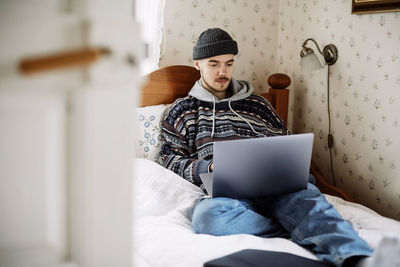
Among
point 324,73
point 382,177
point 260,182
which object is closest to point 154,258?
point 260,182

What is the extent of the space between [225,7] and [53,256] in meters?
1.87

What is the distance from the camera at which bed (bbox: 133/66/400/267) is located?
1004 millimetres

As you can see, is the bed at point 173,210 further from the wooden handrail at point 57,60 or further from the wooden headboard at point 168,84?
the wooden handrail at point 57,60

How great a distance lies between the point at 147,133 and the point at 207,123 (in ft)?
0.93

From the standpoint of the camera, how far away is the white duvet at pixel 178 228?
3.23 ft

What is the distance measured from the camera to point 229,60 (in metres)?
1.78

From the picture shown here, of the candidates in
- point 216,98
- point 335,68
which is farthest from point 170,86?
point 335,68

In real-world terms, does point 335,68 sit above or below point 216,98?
above

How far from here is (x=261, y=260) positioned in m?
0.90

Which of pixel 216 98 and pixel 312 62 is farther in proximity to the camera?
pixel 312 62

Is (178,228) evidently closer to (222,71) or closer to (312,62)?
(222,71)

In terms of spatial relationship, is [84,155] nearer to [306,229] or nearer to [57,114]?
[57,114]

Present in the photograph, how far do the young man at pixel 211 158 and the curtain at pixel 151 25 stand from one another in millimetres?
242

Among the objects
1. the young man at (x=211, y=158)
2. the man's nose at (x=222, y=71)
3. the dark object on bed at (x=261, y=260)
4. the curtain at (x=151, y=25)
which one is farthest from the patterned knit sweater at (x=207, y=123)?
the dark object on bed at (x=261, y=260)
